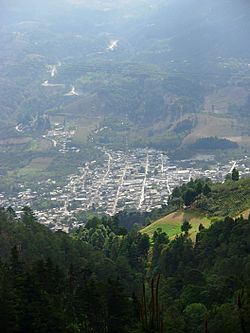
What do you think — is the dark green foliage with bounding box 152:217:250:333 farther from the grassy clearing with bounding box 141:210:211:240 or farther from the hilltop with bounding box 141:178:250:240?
the hilltop with bounding box 141:178:250:240

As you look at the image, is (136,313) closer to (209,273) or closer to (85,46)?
(209,273)

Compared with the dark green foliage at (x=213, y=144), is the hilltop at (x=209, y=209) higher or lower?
higher

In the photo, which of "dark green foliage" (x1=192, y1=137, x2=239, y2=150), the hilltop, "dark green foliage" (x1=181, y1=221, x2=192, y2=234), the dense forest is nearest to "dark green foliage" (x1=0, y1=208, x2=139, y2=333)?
the dense forest

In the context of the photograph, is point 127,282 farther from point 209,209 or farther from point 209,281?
point 209,209

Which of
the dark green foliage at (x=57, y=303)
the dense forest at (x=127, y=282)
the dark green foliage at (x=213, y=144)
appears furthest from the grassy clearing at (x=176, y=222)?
the dark green foliage at (x=213, y=144)

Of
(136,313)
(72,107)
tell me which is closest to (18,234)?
(136,313)

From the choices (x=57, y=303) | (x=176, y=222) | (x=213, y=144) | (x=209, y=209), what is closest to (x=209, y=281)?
(x=57, y=303)

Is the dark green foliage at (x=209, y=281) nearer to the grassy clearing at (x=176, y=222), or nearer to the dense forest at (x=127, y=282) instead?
the dense forest at (x=127, y=282)
